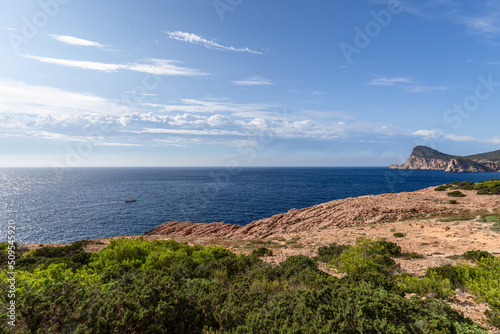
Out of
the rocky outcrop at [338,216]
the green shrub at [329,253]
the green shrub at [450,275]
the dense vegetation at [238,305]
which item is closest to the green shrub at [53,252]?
the dense vegetation at [238,305]

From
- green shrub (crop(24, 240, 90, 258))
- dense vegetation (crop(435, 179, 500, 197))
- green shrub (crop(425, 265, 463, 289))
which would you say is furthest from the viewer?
dense vegetation (crop(435, 179, 500, 197))

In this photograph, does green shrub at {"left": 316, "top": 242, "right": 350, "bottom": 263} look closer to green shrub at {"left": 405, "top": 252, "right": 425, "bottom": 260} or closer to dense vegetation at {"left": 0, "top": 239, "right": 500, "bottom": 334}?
green shrub at {"left": 405, "top": 252, "right": 425, "bottom": 260}

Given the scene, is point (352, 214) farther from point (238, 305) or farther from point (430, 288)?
point (238, 305)

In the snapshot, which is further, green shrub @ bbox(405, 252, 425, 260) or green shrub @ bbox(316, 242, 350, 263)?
green shrub @ bbox(316, 242, 350, 263)

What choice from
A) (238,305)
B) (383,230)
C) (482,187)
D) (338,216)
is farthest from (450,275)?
(482,187)

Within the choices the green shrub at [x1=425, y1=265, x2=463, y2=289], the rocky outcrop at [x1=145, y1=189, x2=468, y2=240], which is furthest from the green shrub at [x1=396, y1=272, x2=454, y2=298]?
the rocky outcrop at [x1=145, y1=189, x2=468, y2=240]

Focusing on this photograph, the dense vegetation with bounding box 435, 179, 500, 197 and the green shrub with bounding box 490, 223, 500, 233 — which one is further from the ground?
the dense vegetation with bounding box 435, 179, 500, 197

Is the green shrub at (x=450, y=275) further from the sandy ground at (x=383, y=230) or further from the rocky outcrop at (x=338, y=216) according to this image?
the rocky outcrop at (x=338, y=216)

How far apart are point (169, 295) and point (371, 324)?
592cm

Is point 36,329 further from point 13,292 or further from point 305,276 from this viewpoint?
point 305,276

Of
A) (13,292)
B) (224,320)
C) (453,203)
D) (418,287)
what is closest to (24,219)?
(13,292)

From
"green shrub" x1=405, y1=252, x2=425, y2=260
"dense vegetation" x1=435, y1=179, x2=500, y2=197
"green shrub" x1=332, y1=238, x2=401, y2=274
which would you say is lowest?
"green shrub" x1=405, y1=252, x2=425, y2=260

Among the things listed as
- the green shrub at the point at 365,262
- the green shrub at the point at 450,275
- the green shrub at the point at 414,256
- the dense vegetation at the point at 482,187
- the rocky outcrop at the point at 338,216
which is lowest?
the rocky outcrop at the point at 338,216

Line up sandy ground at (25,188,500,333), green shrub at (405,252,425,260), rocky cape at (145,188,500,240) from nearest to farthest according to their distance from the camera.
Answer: green shrub at (405,252,425,260)
sandy ground at (25,188,500,333)
rocky cape at (145,188,500,240)
